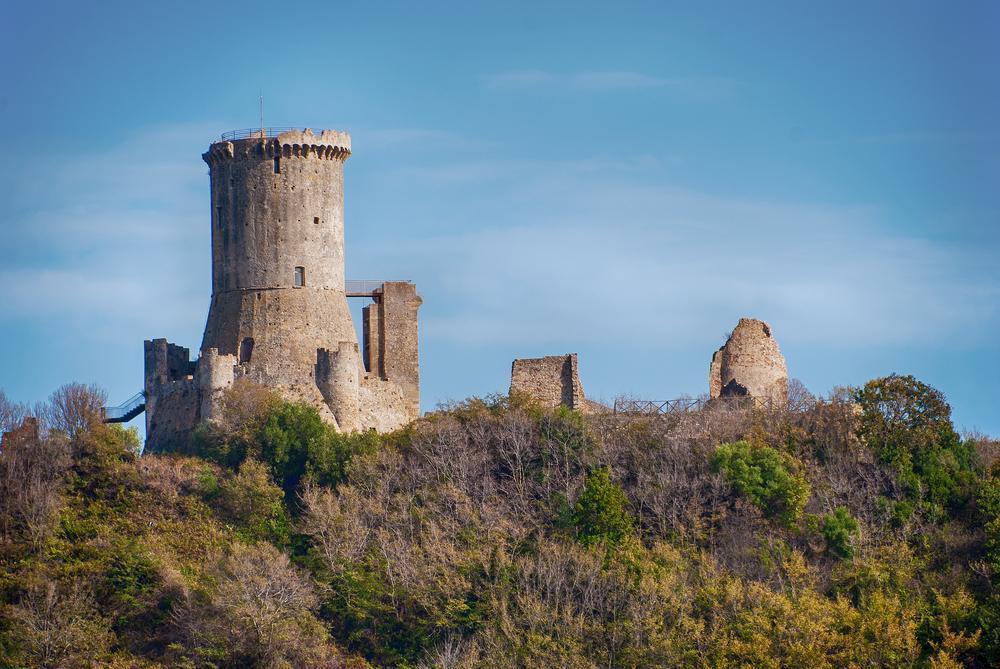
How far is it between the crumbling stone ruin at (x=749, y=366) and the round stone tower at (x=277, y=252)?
10243mm

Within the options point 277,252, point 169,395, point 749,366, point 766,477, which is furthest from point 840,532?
point 169,395

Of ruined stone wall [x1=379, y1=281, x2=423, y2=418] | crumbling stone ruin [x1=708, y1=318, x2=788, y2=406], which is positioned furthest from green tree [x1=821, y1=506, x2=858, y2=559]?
ruined stone wall [x1=379, y1=281, x2=423, y2=418]

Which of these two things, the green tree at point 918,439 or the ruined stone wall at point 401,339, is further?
the ruined stone wall at point 401,339

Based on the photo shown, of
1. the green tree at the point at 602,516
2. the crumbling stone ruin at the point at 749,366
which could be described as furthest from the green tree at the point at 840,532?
the crumbling stone ruin at the point at 749,366

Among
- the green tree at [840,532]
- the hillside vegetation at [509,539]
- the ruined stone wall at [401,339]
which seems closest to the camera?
the hillside vegetation at [509,539]

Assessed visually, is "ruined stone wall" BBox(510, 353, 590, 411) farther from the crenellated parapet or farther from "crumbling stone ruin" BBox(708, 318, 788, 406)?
the crenellated parapet

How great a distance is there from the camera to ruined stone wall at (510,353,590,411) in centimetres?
7369

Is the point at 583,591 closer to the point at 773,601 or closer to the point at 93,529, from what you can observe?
the point at 773,601

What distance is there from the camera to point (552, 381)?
74062mm

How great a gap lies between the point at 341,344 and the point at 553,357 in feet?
19.3

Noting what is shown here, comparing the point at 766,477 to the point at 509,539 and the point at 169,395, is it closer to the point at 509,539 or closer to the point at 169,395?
the point at 509,539

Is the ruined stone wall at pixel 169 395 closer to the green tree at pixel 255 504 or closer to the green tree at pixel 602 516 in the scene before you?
the green tree at pixel 255 504

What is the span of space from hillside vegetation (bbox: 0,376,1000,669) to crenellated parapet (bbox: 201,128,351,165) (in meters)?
7.34

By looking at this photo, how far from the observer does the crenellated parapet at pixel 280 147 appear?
251 feet
